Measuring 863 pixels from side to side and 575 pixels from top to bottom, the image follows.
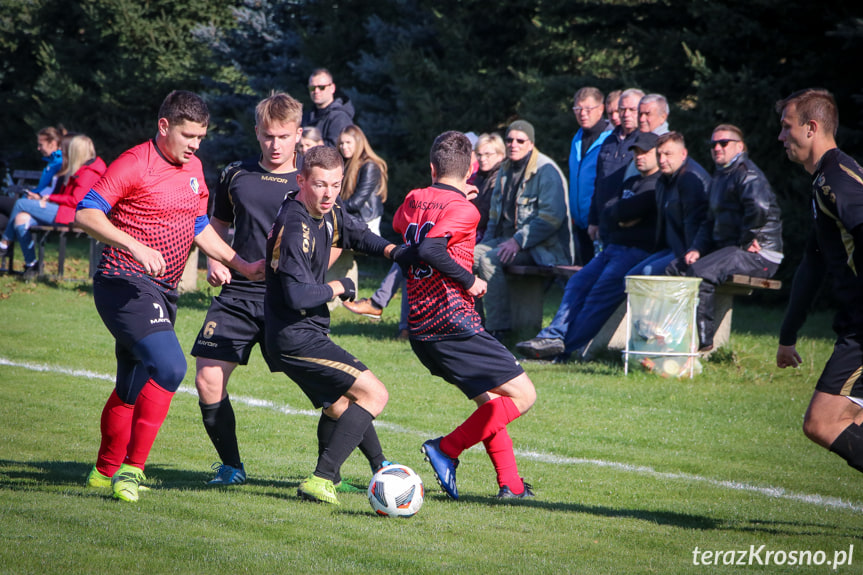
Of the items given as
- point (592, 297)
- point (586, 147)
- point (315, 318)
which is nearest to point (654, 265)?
point (592, 297)

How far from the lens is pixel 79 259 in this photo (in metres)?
20.1

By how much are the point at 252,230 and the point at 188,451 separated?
1854mm

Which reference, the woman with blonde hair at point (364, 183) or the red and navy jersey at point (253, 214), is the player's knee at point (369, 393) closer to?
the red and navy jersey at point (253, 214)

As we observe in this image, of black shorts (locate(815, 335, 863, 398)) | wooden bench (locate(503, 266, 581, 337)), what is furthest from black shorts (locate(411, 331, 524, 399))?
wooden bench (locate(503, 266, 581, 337))

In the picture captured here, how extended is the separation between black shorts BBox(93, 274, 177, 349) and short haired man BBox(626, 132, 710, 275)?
6.40 m

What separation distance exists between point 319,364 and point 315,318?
10.9 inches

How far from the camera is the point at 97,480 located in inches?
218

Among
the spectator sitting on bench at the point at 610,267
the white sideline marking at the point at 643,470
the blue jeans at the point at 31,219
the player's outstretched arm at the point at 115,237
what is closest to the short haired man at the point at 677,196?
the spectator sitting on bench at the point at 610,267

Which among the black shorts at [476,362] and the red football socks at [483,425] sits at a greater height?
the black shorts at [476,362]

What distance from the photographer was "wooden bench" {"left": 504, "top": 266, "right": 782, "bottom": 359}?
34.3 feet

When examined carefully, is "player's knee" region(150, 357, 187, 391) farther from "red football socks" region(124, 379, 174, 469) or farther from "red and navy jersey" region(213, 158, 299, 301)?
"red and navy jersey" region(213, 158, 299, 301)

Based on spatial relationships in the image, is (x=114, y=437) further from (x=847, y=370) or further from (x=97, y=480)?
(x=847, y=370)

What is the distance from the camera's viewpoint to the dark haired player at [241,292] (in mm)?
5848

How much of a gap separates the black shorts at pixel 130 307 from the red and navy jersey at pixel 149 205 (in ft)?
0.21
